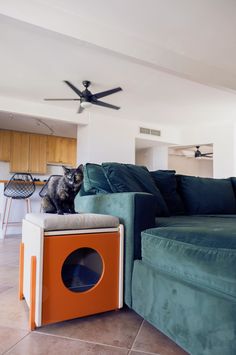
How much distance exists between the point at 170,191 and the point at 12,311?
142cm

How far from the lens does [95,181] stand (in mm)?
1885

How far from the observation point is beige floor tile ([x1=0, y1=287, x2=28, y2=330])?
134 cm

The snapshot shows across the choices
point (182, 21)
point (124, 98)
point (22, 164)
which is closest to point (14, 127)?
point (22, 164)

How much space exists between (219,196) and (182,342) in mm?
1637

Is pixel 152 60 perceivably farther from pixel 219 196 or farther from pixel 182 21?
pixel 219 196

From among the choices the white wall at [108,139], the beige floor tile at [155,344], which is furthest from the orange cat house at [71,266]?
the white wall at [108,139]

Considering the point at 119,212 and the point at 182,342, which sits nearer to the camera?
the point at 182,342

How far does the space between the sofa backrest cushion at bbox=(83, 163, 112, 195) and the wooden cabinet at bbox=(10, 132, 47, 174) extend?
4.91 metres

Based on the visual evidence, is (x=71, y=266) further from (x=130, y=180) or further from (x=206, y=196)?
(x=206, y=196)

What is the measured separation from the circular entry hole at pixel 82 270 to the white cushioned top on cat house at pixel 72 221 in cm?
16

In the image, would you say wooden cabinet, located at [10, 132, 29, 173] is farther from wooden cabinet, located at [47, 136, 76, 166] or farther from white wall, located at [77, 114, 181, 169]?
white wall, located at [77, 114, 181, 169]

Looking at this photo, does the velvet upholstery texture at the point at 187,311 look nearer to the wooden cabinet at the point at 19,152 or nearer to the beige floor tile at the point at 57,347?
the beige floor tile at the point at 57,347

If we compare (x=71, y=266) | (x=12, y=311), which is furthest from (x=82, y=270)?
(x=12, y=311)

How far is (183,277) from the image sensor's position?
41.8 inches
